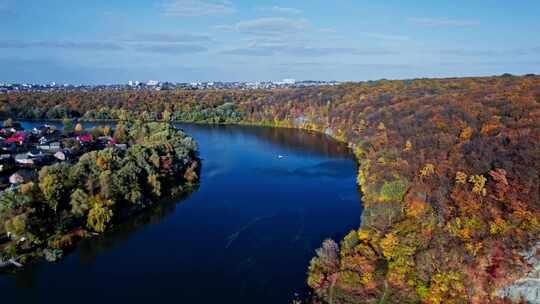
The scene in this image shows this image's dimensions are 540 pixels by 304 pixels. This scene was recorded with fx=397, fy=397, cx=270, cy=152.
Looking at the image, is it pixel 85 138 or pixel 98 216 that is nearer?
pixel 98 216

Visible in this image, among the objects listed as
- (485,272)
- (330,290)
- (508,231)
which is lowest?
(330,290)

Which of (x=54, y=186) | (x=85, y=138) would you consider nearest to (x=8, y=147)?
(x=85, y=138)

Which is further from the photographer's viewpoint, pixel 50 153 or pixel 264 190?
pixel 50 153

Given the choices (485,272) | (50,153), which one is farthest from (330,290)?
(50,153)

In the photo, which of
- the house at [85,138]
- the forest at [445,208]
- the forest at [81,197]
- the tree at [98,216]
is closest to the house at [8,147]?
the house at [85,138]

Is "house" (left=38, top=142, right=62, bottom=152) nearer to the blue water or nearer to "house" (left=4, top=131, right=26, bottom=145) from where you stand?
"house" (left=4, top=131, right=26, bottom=145)

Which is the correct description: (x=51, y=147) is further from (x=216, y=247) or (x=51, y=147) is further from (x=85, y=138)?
(x=216, y=247)

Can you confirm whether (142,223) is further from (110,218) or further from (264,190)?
(264,190)
